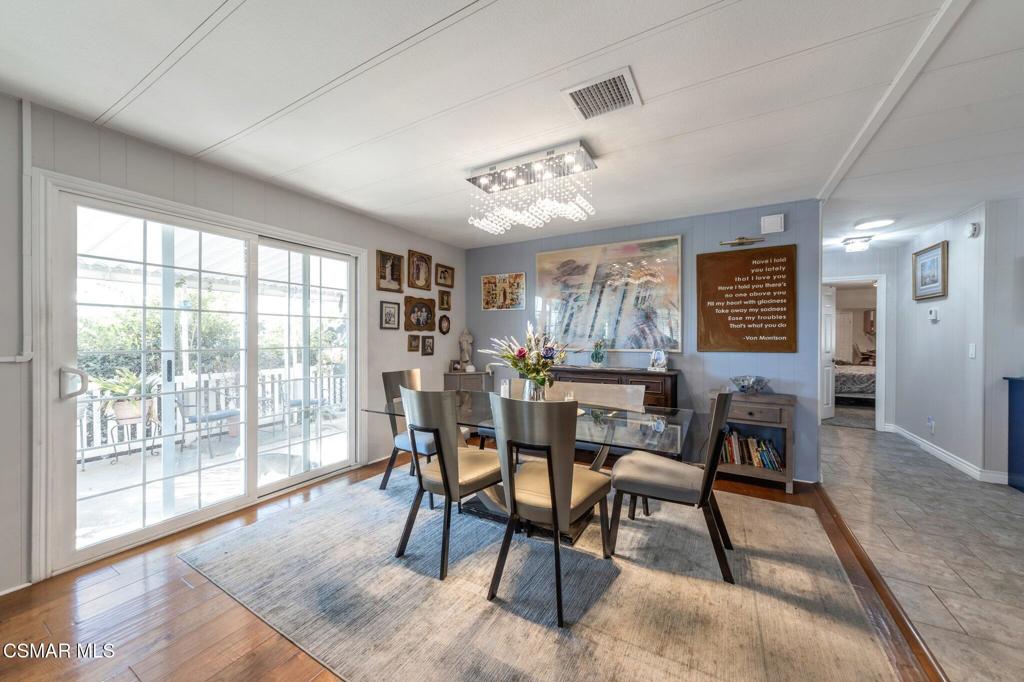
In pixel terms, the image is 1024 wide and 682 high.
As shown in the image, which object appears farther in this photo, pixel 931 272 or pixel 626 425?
pixel 931 272

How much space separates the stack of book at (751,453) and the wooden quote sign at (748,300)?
2.66 feet

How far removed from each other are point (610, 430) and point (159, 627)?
7.68 ft

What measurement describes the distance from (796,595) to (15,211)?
14.3 ft

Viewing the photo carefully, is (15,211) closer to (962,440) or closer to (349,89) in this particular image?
(349,89)

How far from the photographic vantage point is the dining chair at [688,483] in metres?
1.93

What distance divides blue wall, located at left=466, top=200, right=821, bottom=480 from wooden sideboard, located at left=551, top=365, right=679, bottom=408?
25cm

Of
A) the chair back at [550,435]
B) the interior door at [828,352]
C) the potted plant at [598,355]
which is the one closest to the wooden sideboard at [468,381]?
the potted plant at [598,355]

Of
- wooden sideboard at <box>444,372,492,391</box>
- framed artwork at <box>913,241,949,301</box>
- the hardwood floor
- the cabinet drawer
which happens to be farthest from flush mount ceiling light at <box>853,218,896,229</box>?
wooden sideboard at <box>444,372,492,391</box>

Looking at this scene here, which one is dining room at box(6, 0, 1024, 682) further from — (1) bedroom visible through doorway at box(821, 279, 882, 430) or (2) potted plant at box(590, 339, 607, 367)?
(1) bedroom visible through doorway at box(821, 279, 882, 430)

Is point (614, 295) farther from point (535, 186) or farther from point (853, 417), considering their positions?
point (853, 417)

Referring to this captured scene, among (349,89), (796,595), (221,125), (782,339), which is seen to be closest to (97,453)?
(221,125)

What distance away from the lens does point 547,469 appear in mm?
1787

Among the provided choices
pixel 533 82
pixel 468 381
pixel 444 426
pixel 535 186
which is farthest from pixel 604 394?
pixel 533 82

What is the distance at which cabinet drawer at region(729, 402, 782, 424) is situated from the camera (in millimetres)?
3170
